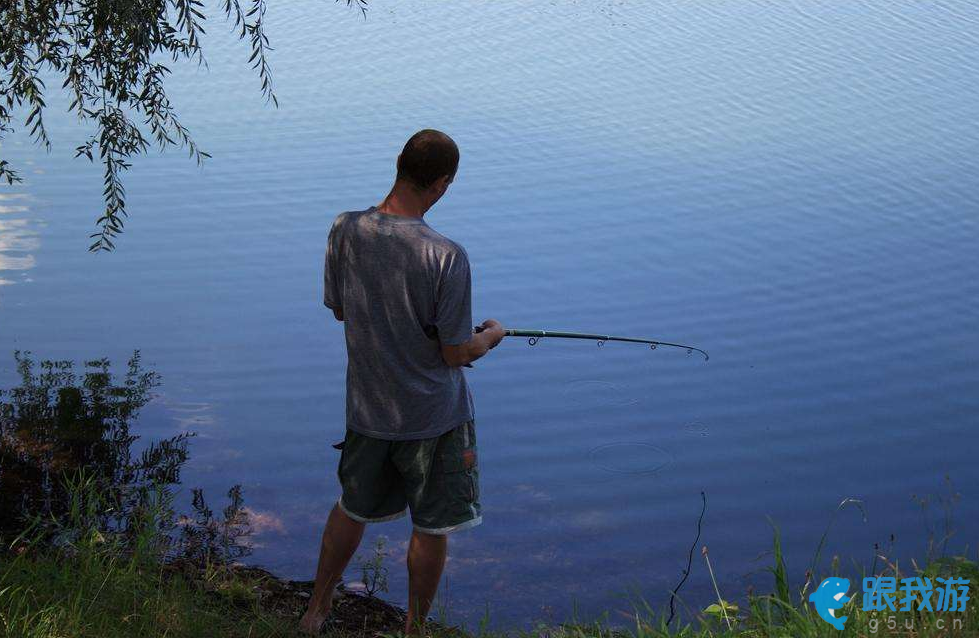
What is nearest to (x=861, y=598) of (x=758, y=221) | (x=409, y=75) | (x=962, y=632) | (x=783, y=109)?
(x=962, y=632)

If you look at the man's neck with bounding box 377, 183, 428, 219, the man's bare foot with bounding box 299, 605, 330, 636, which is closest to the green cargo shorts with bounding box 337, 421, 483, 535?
the man's bare foot with bounding box 299, 605, 330, 636

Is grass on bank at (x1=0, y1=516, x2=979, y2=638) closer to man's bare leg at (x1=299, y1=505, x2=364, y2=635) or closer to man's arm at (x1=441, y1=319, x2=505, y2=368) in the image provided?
man's bare leg at (x1=299, y1=505, x2=364, y2=635)

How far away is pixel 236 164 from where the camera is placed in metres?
9.50

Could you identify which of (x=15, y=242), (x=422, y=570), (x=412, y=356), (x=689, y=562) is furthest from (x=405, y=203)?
(x=15, y=242)

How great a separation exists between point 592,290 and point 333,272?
4082mm

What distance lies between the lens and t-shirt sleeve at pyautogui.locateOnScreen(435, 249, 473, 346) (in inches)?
124

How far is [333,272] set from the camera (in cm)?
335

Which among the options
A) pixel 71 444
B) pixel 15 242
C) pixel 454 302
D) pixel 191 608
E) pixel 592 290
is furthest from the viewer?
pixel 15 242

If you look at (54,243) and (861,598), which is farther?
(54,243)

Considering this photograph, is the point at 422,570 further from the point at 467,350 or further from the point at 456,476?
the point at 467,350

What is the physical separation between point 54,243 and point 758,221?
14.9 ft

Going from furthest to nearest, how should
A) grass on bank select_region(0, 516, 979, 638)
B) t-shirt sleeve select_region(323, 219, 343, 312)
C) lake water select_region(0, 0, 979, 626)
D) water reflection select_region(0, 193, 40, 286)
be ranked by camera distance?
water reflection select_region(0, 193, 40, 286)
lake water select_region(0, 0, 979, 626)
t-shirt sleeve select_region(323, 219, 343, 312)
grass on bank select_region(0, 516, 979, 638)

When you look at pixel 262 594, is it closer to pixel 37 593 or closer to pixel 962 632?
pixel 37 593

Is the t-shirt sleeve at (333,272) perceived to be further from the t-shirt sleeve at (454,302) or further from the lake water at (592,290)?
the lake water at (592,290)
